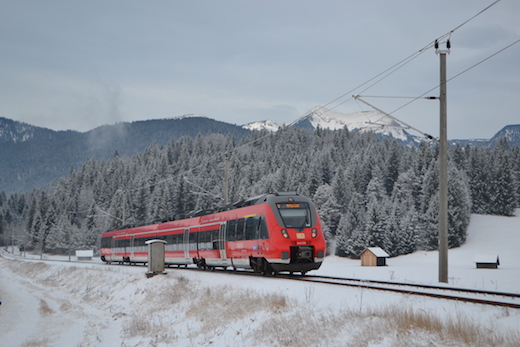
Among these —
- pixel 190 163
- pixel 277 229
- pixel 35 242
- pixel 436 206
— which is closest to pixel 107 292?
pixel 277 229

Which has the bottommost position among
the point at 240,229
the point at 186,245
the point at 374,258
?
the point at 374,258

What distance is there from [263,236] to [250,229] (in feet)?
5.24

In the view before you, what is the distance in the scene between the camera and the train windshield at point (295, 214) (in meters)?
22.6

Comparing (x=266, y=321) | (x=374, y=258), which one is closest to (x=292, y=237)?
(x=266, y=321)

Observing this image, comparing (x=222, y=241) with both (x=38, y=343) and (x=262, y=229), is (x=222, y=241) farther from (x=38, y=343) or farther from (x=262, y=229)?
(x=38, y=343)

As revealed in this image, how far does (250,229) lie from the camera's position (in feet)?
79.4

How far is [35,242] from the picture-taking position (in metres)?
151

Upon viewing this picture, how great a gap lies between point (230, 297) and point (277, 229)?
14.3 ft

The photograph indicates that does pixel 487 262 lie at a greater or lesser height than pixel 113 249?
lesser

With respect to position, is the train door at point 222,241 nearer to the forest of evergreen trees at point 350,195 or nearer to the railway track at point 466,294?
the railway track at point 466,294

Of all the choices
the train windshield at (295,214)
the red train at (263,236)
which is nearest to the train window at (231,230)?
the red train at (263,236)

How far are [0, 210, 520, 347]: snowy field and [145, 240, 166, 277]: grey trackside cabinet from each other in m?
0.81

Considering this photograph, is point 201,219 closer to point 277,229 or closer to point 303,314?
point 277,229

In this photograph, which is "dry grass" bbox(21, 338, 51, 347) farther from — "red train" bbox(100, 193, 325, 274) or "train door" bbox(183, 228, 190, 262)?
"train door" bbox(183, 228, 190, 262)
